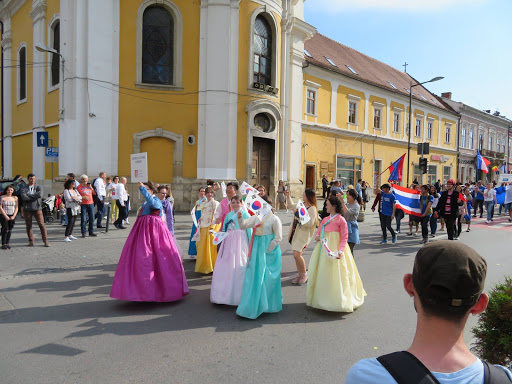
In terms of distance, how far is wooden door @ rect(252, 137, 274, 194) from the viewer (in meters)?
19.1

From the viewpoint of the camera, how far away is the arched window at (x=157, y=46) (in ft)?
56.6

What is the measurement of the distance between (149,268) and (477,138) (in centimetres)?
5059

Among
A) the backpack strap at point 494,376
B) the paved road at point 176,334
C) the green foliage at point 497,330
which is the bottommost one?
the paved road at point 176,334

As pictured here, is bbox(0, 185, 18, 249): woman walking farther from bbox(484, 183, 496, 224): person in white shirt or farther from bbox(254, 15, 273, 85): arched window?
bbox(484, 183, 496, 224): person in white shirt

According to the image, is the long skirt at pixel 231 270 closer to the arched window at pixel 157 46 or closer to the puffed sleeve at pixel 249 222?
the puffed sleeve at pixel 249 222

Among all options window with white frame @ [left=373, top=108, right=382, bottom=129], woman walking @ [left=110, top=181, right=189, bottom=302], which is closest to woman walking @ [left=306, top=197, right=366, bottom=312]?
woman walking @ [left=110, top=181, right=189, bottom=302]

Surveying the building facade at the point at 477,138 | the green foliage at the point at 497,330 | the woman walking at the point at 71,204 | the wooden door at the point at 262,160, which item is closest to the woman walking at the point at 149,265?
the green foliage at the point at 497,330

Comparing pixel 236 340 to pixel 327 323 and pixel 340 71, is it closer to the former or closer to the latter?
pixel 327 323

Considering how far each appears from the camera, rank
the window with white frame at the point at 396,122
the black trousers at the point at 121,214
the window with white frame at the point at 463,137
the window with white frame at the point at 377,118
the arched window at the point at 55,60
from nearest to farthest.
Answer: the black trousers at the point at 121,214, the arched window at the point at 55,60, the window with white frame at the point at 377,118, the window with white frame at the point at 396,122, the window with white frame at the point at 463,137

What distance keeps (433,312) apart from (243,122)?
17.3 m

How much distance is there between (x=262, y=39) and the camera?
19.0 metres

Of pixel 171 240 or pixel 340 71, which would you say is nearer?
pixel 171 240

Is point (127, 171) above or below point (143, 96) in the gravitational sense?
below

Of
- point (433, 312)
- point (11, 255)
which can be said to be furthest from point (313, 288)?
point (11, 255)
